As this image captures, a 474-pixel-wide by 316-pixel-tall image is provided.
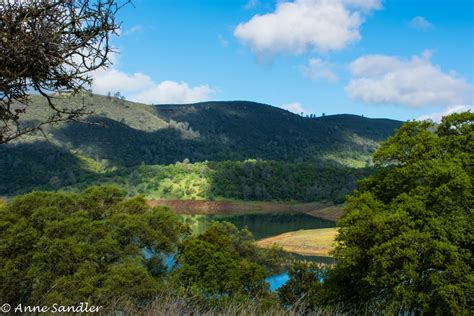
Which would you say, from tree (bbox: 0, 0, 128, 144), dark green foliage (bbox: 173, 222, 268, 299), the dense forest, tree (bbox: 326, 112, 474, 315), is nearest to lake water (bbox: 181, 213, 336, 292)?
dark green foliage (bbox: 173, 222, 268, 299)

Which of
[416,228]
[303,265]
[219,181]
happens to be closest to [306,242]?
[303,265]

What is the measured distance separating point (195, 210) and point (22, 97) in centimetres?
14196

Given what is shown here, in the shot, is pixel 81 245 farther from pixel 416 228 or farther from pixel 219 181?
pixel 219 181

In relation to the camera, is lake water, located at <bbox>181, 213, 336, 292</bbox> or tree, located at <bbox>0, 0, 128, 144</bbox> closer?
tree, located at <bbox>0, 0, 128, 144</bbox>

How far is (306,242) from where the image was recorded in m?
81.0

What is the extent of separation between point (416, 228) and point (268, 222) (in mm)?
101068

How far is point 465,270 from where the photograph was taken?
54.4 feet

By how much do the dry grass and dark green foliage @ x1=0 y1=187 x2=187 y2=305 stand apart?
44.0 meters

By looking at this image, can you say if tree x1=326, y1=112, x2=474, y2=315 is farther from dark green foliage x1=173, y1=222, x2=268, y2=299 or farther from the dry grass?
the dry grass

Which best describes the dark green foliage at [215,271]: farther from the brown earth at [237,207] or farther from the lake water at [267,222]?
the brown earth at [237,207]

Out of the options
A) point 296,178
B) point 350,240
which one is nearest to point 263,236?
point 350,240

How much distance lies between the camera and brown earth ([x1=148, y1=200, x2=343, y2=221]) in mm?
142250

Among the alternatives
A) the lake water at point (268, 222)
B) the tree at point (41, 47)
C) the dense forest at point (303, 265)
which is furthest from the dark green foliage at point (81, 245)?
the lake water at point (268, 222)

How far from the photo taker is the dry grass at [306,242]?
7652 cm
